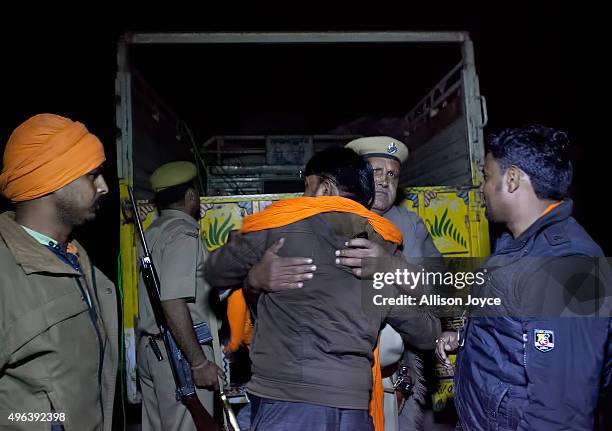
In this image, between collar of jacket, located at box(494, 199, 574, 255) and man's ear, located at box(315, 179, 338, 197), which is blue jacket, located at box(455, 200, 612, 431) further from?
man's ear, located at box(315, 179, 338, 197)

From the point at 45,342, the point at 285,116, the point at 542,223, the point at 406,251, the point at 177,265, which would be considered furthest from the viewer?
the point at 285,116

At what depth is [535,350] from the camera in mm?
1460

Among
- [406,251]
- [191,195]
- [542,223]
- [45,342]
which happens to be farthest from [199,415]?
[542,223]

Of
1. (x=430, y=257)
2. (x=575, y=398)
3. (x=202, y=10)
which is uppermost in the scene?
(x=202, y=10)

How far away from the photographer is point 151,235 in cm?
267

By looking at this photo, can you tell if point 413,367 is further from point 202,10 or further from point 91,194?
point 202,10

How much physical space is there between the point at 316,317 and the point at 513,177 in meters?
0.95

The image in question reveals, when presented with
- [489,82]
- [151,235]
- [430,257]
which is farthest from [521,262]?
[489,82]

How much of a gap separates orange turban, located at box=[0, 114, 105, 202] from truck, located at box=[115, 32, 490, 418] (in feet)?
3.78

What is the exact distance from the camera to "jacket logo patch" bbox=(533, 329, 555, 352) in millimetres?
1438

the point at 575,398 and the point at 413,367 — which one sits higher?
Answer: the point at 575,398

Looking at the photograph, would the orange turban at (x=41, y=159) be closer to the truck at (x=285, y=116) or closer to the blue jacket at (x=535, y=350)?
the truck at (x=285, y=116)

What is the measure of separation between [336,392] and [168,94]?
27.0ft

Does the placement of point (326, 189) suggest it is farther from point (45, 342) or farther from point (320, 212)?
point (45, 342)
